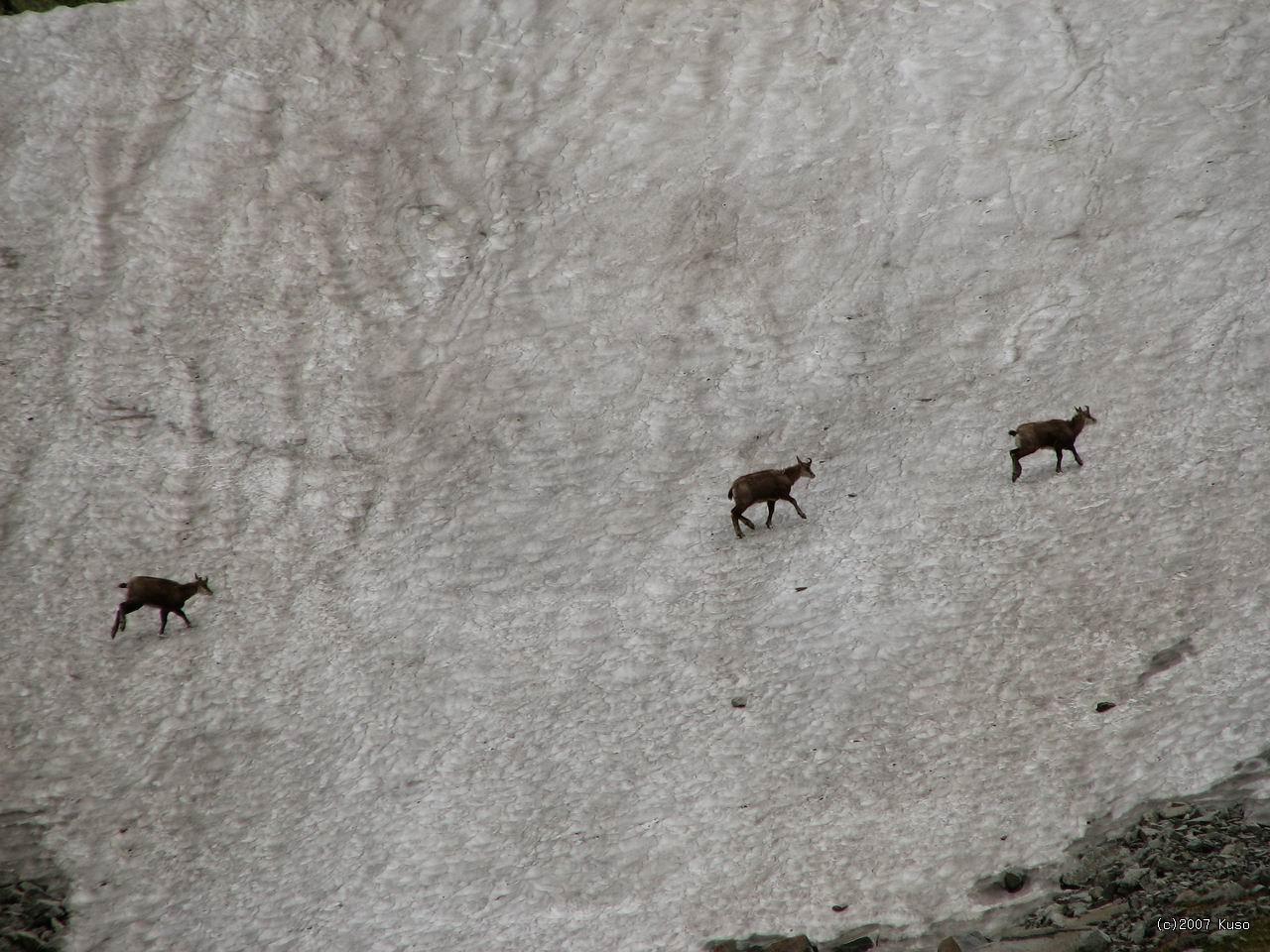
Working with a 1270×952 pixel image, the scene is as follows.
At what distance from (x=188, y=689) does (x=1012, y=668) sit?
399 inches

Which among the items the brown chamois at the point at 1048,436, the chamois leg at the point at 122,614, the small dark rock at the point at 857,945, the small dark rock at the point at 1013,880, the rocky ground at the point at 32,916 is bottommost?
the small dark rock at the point at 857,945

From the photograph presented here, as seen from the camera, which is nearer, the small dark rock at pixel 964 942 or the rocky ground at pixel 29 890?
the small dark rock at pixel 964 942

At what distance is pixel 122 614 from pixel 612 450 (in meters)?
7.29

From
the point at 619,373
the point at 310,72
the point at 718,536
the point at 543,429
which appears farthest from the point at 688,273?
the point at 310,72

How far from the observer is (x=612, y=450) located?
1841 cm

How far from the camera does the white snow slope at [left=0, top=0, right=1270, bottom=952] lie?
12.5m

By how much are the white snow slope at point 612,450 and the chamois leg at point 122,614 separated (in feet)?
0.77

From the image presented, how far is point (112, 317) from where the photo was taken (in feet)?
68.4

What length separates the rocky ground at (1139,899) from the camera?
912cm

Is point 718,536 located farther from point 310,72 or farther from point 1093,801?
point 310,72

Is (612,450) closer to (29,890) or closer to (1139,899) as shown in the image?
(29,890)

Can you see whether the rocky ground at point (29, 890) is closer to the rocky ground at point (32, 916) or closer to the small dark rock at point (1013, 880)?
the rocky ground at point (32, 916)

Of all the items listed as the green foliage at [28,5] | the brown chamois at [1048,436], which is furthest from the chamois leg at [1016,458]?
the green foliage at [28,5]

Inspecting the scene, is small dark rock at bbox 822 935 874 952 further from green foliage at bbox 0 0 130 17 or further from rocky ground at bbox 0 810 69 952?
green foliage at bbox 0 0 130 17
